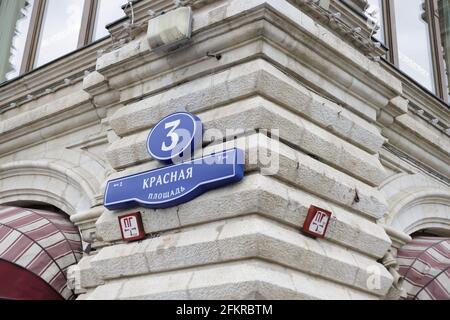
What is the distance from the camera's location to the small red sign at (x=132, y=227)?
17.7 ft

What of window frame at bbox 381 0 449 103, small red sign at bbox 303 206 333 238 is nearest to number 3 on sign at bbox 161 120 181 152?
small red sign at bbox 303 206 333 238

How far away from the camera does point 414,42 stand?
31.8 feet

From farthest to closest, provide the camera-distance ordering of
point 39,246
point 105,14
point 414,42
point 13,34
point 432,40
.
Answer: point 13,34 → point 432,40 → point 414,42 → point 105,14 → point 39,246

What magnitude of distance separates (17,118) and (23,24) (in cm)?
271

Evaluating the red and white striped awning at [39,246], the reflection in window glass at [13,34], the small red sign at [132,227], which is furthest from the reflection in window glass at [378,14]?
the reflection in window glass at [13,34]

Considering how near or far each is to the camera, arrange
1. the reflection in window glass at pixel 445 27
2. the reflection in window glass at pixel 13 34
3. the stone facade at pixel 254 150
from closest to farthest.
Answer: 1. the stone facade at pixel 254 150
2. the reflection in window glass at pixel 13 34
3. the reflection in window glass at pixel 445 27

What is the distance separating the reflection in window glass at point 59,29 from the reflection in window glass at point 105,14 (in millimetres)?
354

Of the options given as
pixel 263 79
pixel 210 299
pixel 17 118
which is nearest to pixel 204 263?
pixel 210 299

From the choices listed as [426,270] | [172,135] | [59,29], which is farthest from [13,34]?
[426,270]

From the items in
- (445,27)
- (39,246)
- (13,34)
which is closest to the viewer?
(39,246)

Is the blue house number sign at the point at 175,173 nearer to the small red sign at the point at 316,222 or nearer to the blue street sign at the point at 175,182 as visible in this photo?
the blue street sign at the point at 175,182

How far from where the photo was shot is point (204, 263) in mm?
4785

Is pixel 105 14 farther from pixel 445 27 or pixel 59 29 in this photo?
pixel 445 27

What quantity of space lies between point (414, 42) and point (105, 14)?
483cm
